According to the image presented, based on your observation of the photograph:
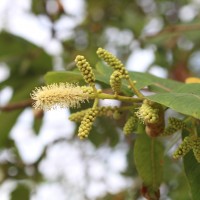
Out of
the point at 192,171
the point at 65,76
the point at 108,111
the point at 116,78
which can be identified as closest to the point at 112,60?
the point at 116,78

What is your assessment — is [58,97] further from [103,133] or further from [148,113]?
[103,133]

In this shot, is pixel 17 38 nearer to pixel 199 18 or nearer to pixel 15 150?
pixel 15 150

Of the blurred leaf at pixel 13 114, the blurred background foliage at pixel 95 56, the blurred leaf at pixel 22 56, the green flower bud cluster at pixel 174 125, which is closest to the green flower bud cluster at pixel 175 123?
the green flower bud cluster at pixel 174 125

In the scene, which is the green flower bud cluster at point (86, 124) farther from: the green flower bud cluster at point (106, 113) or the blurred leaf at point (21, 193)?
the blurred leaf at point (21, 193)

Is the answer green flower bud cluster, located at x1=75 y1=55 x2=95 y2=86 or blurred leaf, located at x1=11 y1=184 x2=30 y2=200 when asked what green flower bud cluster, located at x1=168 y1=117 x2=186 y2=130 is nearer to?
green flower bud cluster, located at x1=75 y1=55 x2=95 y2=86

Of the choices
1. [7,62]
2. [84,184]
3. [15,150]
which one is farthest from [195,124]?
[84,184]
